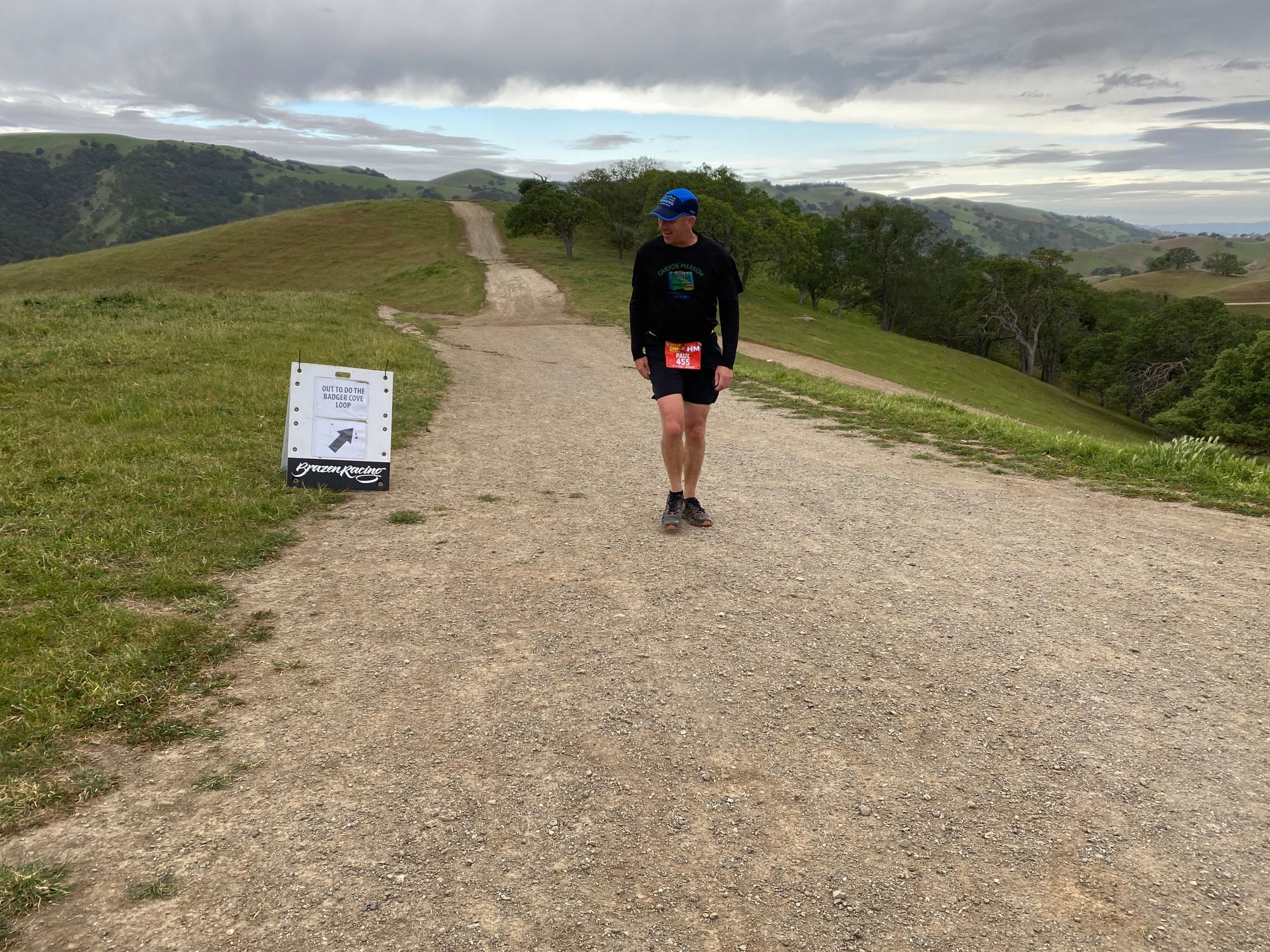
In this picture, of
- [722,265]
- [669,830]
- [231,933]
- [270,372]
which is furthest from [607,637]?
[270,372]

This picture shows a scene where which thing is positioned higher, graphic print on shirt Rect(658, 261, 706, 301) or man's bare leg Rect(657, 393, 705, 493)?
graphic print on shirt Rect(658, 261, 706, 301)

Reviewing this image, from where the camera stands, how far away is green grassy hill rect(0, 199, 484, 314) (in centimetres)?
4056

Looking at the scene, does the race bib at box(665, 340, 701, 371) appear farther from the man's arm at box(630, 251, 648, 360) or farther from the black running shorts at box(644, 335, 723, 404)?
the man's arm at box(630, 251, 648, 360)

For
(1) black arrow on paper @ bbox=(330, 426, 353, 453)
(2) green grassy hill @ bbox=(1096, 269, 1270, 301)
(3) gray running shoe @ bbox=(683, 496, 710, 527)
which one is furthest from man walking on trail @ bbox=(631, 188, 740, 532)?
(2) green grassy hill @ bbox=(1096, 269, 1270, 301)

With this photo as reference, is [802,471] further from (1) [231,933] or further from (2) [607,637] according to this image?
(1) [231,933]

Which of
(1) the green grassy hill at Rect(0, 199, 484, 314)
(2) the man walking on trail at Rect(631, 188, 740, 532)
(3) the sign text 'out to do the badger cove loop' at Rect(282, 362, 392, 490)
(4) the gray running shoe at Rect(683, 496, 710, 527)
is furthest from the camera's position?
(1) the green grassy hill at Rect(0, 199, 484, 314)

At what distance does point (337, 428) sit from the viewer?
7.28 meters

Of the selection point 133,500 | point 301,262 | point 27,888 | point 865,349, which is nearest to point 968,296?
point 865,349

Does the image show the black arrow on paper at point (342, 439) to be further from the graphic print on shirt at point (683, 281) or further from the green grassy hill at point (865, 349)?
the green grassy hill at point (865, 349)

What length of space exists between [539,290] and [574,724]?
33580mm

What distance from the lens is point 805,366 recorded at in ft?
81.4

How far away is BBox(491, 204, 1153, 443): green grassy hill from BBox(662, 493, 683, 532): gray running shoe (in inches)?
838

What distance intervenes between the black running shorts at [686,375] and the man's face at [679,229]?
0.76m

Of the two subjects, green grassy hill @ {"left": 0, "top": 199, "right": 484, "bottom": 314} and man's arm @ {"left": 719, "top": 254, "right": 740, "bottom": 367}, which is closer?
man's arm @ {"left": 719, "top": 254, "right": 740, "bottom": 367}
